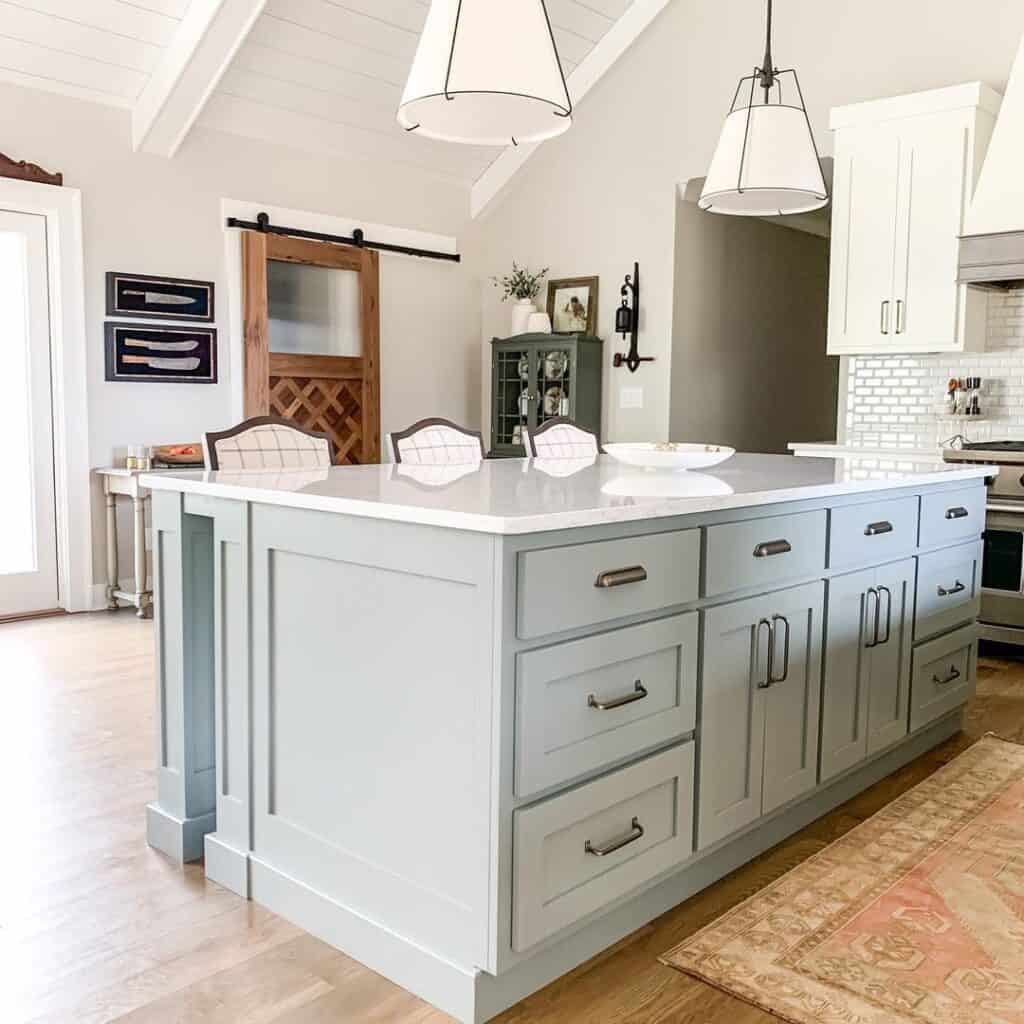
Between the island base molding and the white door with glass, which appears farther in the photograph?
the white door with glass

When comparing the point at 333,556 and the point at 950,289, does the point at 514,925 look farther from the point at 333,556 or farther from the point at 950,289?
the point at 950,289

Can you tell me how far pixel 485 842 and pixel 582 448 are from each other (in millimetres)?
2464

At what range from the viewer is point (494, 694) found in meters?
1.74

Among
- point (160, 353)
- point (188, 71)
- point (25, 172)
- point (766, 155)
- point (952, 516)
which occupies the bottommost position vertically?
point (952, 516)

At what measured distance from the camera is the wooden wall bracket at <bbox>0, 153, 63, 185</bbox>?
4.84m

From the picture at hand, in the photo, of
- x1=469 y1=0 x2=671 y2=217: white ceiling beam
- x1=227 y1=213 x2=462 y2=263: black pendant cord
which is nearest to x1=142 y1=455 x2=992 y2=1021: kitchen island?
x1=227 y1=213 x2=462 y2=263: black pendant cord

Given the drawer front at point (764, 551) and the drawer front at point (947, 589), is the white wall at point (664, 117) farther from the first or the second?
the drawer front at point (764, 551)

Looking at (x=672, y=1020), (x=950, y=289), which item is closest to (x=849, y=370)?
(x=950, y=289)

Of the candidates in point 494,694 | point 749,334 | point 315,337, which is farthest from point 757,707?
point 749,334

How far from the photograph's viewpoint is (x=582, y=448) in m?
4.06

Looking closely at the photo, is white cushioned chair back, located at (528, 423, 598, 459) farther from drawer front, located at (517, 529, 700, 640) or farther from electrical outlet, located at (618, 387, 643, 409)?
electrical outlet, located at (618, 387, 643, 409)

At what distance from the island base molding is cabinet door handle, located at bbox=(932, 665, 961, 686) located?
0.79 metres

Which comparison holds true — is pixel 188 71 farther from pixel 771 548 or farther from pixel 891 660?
pixel 891 660

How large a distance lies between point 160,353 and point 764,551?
161 inches
